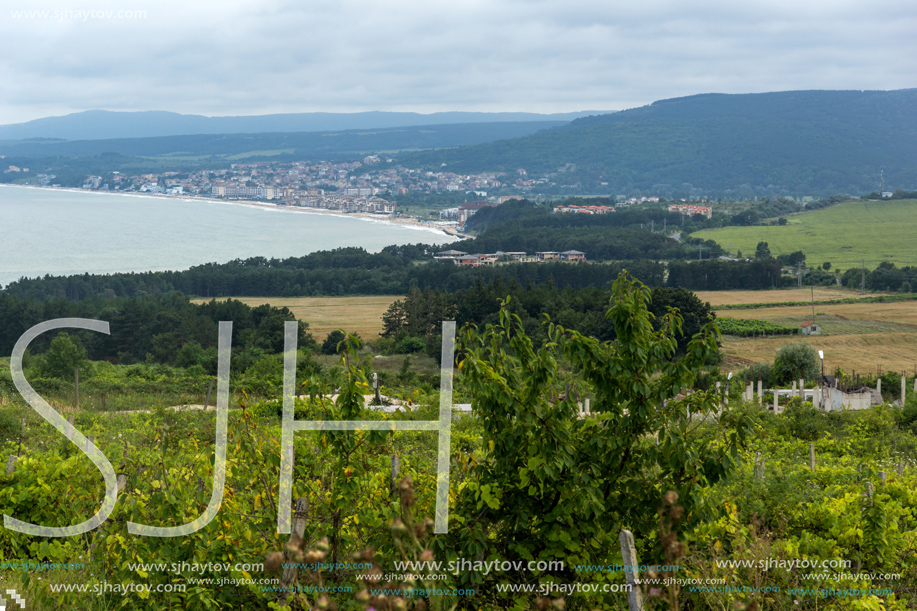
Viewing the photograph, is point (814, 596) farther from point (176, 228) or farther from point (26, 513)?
point (176, 228)

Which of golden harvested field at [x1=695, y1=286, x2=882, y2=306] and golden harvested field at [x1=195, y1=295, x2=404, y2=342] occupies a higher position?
golden harvested field at [x1=695, y1=286, x2=882, y2=306]

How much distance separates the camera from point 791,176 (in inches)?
7436

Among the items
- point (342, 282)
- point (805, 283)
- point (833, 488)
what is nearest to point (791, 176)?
point (805, 283)

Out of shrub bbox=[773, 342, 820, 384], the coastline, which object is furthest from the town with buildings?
shrub bbox=[773, 342, 820, 384]

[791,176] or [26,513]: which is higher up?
[791,176]

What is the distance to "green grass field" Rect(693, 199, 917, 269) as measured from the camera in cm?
6325

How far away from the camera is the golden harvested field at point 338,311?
119 feet

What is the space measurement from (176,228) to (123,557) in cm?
10427

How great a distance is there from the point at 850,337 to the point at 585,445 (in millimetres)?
34494

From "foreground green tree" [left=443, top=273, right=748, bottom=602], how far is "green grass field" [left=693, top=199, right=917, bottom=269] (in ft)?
202
